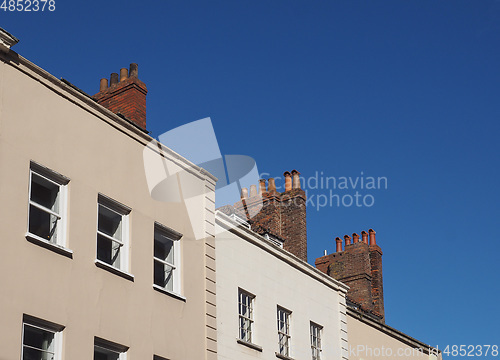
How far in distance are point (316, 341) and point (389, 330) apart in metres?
6.51

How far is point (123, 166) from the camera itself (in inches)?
830

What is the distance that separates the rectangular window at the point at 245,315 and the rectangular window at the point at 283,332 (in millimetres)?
1591

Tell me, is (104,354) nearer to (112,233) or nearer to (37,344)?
(37,344)

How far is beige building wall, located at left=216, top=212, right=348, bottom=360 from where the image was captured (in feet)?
79.0

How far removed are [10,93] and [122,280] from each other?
5.10 m

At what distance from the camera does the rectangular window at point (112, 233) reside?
20016mm

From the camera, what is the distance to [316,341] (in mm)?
28406

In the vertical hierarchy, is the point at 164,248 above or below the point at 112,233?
above

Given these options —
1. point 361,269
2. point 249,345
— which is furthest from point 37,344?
point 361,269

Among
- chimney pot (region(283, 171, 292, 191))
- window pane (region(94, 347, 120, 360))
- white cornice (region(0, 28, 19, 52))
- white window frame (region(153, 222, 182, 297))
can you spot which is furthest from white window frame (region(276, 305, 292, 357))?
white cornice (region(0, 28, 19, 52))

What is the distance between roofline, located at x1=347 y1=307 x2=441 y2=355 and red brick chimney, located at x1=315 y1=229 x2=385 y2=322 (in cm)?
316

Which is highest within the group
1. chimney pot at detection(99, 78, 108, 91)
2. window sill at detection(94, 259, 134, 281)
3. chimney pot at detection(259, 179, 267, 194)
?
chimney pot at detection(259, 179, 267, 194)

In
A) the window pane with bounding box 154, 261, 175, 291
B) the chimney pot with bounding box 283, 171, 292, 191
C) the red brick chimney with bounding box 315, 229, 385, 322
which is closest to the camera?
the window pane with bounding box 154, 261, 175, 291

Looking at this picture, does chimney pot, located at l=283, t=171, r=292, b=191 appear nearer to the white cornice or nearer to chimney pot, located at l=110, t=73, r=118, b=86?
chimney pot, located at l=110, t=73, r=118, b=86
